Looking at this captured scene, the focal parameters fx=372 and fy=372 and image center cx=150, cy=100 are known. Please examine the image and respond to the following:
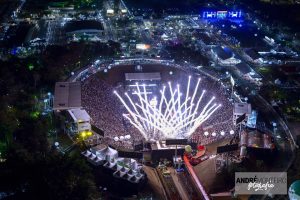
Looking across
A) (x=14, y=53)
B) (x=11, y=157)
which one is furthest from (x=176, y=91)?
(x=14, y=53)

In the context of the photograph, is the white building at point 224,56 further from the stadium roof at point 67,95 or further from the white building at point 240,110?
the stadium roof at point 67,95

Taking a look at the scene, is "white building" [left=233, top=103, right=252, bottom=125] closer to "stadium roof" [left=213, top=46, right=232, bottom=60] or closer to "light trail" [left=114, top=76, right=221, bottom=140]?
"light trail" [left=114, top=76, right=221, bottom=140]

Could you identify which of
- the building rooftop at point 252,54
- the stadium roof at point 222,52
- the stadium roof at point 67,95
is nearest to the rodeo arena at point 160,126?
the stadium roof at point 67,95

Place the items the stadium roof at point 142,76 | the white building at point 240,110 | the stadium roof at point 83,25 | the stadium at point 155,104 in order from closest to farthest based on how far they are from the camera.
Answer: the stadium at point 155,104
the white building at point 240,110
the stadium roof at point 142,76
the stadium roof at point 83,25

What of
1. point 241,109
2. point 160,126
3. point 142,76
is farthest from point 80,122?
point 241,109

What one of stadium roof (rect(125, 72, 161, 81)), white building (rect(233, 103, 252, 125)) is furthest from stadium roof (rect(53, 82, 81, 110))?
white building (rect(233, 103, 252, 125))

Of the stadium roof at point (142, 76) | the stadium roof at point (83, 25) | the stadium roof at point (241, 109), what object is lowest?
the stadium roof at point (241, 109)

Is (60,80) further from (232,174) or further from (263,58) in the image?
(263,58)

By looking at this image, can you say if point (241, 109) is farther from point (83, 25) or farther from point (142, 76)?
point (83, 25)
